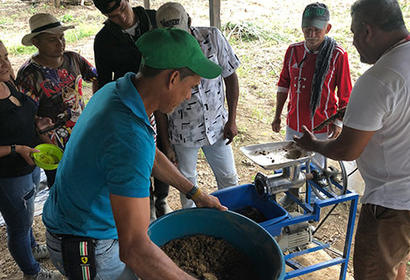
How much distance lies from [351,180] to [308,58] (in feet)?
4.48

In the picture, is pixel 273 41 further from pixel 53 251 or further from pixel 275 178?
pixel 53 251

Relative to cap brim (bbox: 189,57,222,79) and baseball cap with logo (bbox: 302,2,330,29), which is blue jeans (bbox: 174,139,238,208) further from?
cap brim (bbox: 189,57,222,79)

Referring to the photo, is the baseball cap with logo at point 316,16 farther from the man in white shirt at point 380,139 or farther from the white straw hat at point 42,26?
the white straw hat at point 42,26

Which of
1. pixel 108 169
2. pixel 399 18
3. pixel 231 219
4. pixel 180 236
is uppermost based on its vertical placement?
pixel 399 18

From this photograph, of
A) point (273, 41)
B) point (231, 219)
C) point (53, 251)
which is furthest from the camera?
point (273, 41)

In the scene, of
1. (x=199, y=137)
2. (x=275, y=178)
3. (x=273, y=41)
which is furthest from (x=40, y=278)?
(x=273, y=41)

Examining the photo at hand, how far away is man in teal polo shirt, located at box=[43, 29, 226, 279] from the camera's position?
1.08m

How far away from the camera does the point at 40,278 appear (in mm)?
2424

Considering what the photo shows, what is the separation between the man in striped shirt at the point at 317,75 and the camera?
2646 mm

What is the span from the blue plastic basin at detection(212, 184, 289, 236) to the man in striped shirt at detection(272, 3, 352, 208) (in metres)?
0.74

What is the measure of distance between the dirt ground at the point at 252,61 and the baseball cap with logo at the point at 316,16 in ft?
5.91

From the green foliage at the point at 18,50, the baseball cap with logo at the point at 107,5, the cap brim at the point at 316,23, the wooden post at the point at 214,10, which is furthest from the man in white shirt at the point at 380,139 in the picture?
the green foliage at the point at 18,50

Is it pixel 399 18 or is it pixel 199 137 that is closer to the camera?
pixel 399 18

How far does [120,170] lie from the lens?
3.51 feet
